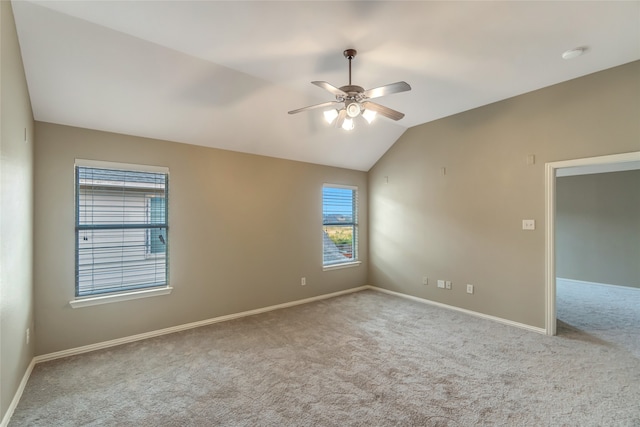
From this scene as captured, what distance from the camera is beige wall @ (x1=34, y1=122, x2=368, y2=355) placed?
3.00 m

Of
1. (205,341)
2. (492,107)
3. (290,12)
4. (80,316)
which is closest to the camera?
(290,12)

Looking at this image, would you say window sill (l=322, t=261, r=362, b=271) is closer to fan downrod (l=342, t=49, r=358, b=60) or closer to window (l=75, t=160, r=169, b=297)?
window (l=75, t=160, r=169, b=297)

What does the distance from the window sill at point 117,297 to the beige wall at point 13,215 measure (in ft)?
1.32

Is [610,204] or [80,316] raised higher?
[610,204]

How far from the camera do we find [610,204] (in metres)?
6.00

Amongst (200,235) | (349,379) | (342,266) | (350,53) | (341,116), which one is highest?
(350,53)

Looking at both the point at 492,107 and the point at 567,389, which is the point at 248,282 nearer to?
the point at 567,389

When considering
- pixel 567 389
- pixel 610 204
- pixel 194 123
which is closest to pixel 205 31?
pixel 194 123

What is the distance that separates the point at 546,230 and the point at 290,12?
12.2 feet

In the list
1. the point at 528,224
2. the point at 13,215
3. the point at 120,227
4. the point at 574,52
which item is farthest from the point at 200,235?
the point at 574,52

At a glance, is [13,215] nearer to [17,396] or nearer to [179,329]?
[17,396]

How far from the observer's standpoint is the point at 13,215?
2174 mm

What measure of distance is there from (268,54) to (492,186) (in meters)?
3.40

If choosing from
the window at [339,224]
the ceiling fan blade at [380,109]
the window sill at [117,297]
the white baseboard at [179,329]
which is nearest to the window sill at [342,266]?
the window at [339,224]
